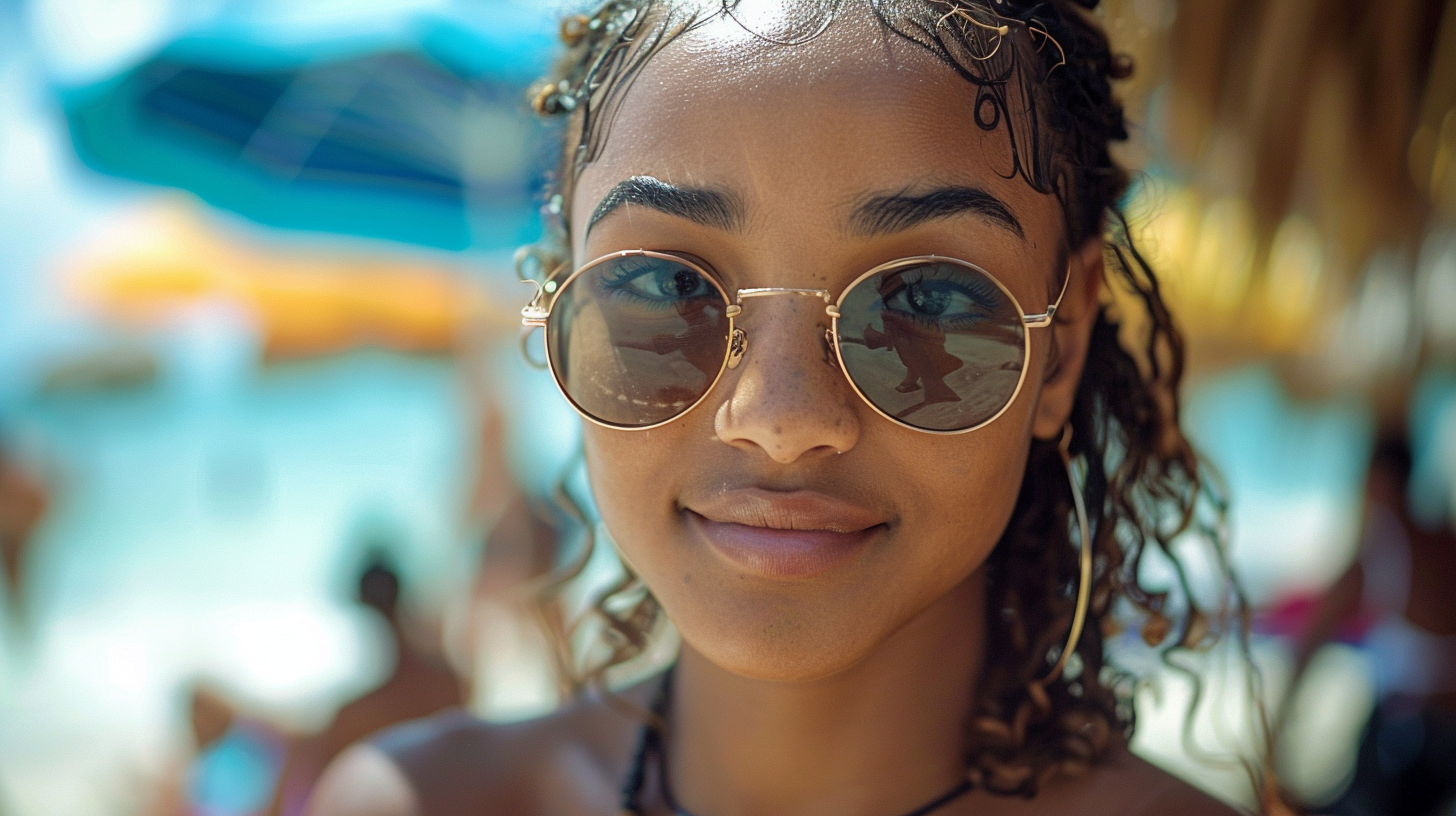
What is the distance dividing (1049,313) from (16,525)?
21.8 ft

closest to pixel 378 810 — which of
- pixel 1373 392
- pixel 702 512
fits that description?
pixel 702 512

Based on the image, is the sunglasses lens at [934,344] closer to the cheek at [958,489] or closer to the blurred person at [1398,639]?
the cheek at [958,489]

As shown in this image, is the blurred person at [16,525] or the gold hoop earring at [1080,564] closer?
the gold hoop earring at [1080,564]

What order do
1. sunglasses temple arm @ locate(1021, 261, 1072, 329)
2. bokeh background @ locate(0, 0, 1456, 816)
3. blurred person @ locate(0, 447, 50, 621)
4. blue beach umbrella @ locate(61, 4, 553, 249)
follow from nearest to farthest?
sunglasses temple arm @ locate(1021, 261, 1072, 329), bokeh background @ locate(0, 0, 1456, 816), blue beach umbrella @ locate(61, 4, 553, 249), blurred person @ locate(0, 447, 50, 621)

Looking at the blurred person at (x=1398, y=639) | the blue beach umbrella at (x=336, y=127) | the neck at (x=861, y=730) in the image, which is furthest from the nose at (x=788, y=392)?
the blue beach umbrella at (x=336, y=127)

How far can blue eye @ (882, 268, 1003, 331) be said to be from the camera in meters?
1.25

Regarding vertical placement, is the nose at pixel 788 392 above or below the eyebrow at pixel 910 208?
below

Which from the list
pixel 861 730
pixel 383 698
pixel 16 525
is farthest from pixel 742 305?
pixel 16 525

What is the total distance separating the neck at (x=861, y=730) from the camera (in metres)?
1.54

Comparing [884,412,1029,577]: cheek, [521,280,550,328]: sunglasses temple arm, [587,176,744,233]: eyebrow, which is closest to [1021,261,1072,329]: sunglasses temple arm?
[884,412,1029,577]: cheek

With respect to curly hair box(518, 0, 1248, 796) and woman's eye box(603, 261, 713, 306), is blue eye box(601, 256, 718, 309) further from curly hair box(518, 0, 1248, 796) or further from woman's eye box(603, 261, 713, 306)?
curly hair box(518, 0, 1248, 796)

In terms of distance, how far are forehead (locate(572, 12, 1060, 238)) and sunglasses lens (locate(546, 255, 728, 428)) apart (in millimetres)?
128

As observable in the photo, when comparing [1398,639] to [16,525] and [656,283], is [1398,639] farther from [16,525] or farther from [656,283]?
[16,525]

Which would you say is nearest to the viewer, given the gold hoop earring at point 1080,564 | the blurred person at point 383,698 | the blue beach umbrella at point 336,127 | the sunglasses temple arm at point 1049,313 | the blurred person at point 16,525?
the sunglasses temple arm at point 1049,313
